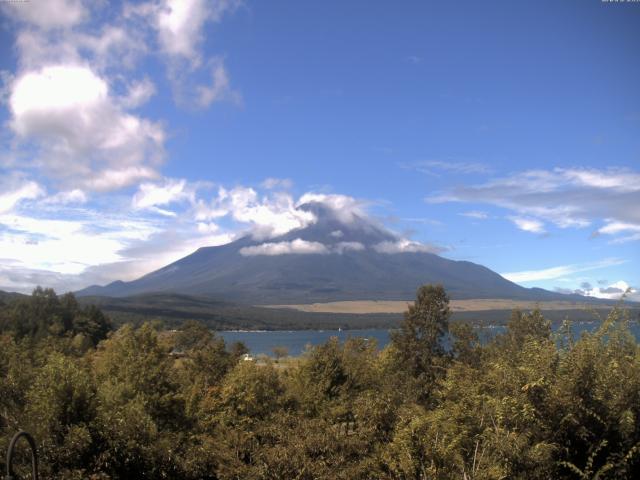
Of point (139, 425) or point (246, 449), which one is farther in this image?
point (246, 449)

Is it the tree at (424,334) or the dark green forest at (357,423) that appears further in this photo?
the tree at (424,334)

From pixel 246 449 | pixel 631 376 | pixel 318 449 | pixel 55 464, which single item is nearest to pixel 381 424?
pixel 318 449

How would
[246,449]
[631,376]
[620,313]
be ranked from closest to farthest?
1. [631,376]
2. [620,313]
3. [246,449]

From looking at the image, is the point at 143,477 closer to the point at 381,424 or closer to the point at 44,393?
the point at 44,393

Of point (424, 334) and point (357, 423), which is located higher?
point (424, 334)

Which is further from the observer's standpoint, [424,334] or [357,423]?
[424,334]

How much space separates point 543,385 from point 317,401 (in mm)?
16239

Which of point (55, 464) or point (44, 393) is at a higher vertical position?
point (44, 393)

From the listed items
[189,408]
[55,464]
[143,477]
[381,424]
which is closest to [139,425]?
[143,477]

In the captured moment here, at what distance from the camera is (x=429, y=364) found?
35219 mm

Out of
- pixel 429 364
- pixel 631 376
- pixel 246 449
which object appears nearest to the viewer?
pixel 631 376

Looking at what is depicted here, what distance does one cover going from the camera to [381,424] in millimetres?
15086

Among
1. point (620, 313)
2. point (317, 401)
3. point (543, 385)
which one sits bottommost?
point (317, 401)

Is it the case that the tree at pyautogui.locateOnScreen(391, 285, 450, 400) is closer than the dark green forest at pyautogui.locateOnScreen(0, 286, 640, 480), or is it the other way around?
the dark green forest at pyautogui.locateOnScreen(0, 286, 640, 480)
